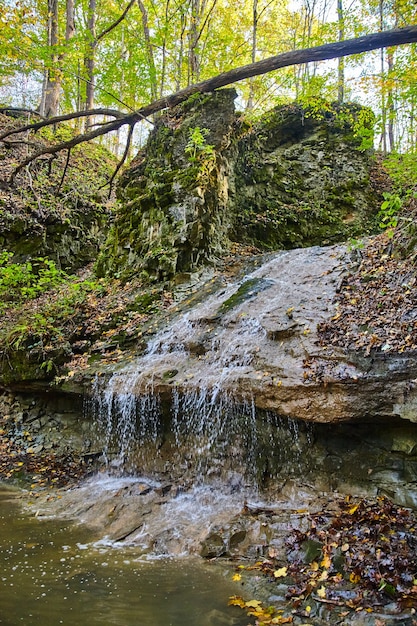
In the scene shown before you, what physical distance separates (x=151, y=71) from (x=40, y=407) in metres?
9.42

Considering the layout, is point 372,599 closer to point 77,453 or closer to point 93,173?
point 77,453

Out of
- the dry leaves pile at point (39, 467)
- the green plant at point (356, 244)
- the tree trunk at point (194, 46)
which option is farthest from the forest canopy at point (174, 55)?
the dry leaves pile at point (39, 467)

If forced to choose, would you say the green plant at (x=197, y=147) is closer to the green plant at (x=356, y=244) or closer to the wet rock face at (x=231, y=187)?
the wet rock face at (x=231, y=187)

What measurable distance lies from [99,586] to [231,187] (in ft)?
32.2

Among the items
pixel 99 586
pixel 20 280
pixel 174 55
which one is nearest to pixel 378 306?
pixel 99 586

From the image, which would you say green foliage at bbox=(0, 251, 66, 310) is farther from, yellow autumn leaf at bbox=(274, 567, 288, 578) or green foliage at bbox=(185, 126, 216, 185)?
yellow autumn leaf at bbox=(274, 567, 288, 578)

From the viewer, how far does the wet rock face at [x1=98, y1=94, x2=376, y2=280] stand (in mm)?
9562

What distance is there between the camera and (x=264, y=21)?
831 inches

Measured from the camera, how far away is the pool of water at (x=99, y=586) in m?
2.95

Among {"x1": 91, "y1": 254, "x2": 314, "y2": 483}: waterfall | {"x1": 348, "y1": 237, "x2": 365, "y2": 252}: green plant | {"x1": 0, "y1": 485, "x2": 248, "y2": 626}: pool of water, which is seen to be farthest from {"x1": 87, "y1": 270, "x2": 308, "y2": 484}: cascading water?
{"x1": 348, "y1": 237, "x2": 365, "y2": 252}: green plant

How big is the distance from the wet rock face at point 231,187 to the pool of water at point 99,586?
19.9ft

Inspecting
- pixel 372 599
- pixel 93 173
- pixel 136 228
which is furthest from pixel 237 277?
pixel 93 173

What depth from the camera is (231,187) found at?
36.5 ft

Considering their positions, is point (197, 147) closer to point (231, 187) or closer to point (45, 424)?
point (231, 187)
